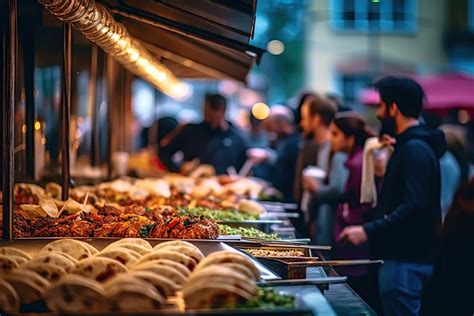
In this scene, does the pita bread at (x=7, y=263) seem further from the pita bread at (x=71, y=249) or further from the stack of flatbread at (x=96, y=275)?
the pita bread at (x=71, y=249)

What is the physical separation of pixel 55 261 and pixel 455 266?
2613 millimetres

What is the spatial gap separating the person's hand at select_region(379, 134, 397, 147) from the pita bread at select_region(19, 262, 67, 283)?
4392 mm

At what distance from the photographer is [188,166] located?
14.2 m

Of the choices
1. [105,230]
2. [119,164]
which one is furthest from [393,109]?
[119,164]

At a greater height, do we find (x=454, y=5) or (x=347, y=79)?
(x=454, y=5)

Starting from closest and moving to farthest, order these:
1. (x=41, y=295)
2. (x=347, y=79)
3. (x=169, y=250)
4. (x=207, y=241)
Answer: (x=41, y=295) < (x=169, y=250) < (x=207, y=241) < (x=347, y=79)

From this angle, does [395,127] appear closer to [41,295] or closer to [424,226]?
[424,226]

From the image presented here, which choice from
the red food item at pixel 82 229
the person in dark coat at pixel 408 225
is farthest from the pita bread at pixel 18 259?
the person in dark coat at pixel 408 225

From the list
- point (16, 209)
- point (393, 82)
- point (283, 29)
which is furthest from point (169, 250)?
point (283, 29)

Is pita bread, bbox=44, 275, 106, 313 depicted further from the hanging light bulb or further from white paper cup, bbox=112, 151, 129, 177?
white paper cup, bbox=112, 151, 129, 177

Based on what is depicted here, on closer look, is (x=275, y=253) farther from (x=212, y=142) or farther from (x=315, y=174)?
(x=212, y=142)

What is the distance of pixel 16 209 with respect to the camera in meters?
6.95

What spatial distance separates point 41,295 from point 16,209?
2.81 m

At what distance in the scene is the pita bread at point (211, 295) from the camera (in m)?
4.09
